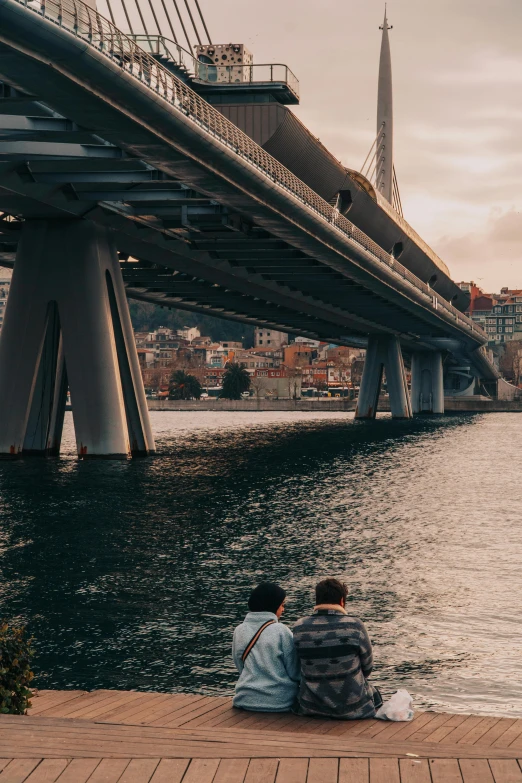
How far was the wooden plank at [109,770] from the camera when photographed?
6.35 meters

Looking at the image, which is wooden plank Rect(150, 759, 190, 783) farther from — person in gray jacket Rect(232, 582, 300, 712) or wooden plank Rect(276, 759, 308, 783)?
person in gray jacket Rect(232, 582, 300, 712)

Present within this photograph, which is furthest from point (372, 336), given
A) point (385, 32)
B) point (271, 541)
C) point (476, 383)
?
point (271, 541)

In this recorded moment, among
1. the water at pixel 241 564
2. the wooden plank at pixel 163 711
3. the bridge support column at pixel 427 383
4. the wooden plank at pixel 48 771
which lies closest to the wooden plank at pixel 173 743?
the wooden plank at pixel 48 771

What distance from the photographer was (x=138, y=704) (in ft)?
32.2

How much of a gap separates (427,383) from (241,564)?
120m

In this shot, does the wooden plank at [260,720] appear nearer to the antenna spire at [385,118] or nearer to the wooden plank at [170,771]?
the wooden plank at [170,771]

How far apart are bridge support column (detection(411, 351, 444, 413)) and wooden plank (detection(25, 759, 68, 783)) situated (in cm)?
13184

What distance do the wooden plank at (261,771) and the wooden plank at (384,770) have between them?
62cm

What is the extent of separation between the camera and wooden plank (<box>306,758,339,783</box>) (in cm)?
639

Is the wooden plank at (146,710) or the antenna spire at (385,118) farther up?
the antenna spire at (385,118)

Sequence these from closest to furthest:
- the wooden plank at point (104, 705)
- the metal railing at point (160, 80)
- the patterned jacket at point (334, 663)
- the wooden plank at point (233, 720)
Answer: the wooden plank at point (233, 720)
the patterned jacket at point (334, 663)
the wooden plank at point (104, 705)
the metal railing at point (160, 80)

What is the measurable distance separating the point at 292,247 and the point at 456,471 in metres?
15.7

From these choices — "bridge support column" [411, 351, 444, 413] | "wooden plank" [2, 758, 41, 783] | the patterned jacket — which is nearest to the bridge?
the patterned jacket

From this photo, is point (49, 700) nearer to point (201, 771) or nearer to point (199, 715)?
point (199, 715)
